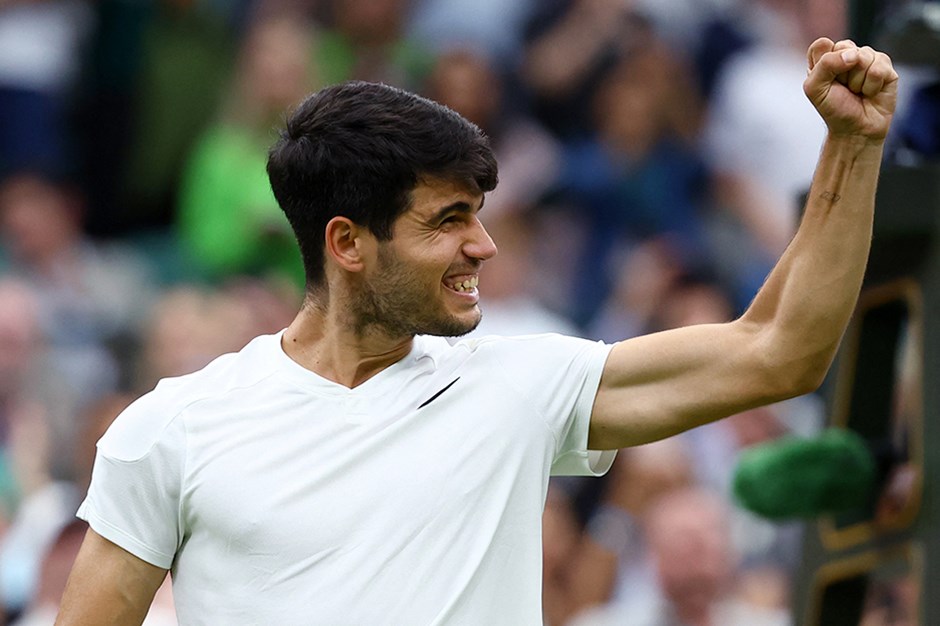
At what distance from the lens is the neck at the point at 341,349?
106 inches

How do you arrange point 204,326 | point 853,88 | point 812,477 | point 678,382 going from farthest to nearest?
point 204,326, point 812,477, point 678,382, point 853,88

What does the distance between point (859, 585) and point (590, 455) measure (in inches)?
60.6

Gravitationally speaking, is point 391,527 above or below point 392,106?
below

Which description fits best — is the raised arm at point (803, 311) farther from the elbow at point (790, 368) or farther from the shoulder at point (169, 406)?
the shoulder at point (169, 406)

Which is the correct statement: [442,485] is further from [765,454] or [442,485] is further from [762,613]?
[762,613]

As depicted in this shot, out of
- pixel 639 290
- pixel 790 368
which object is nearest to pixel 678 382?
pixel 790 368

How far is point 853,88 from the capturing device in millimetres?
2334

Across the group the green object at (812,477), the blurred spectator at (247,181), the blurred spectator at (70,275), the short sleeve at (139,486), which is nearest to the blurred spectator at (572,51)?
the blurred spectator at (247,181)

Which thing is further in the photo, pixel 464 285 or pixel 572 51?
pixel 572 51

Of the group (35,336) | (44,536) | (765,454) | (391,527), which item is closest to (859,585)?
(765,454)

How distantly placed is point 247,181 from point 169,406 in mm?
4229

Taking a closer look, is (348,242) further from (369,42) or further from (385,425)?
(369,42)

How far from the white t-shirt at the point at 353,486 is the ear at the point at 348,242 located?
0.20 m

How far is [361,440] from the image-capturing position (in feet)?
8.50
